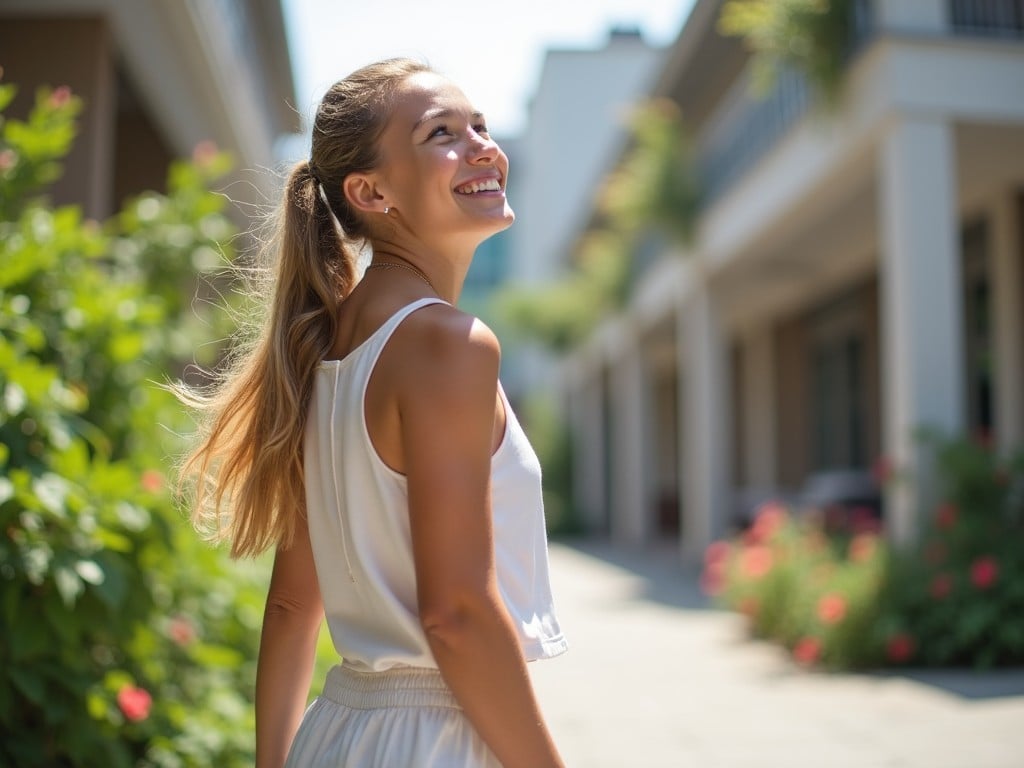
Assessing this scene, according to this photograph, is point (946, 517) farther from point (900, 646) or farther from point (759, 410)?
point (759, 410)

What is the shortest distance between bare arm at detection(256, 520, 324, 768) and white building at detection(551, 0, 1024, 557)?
23.1 feet

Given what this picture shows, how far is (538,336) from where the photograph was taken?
83.3 feet

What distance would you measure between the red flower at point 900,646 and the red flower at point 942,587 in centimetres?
32

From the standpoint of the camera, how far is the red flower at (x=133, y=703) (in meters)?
3.33

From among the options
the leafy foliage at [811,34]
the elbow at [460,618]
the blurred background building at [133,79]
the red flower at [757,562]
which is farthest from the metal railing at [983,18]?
the elbow at [460,618]

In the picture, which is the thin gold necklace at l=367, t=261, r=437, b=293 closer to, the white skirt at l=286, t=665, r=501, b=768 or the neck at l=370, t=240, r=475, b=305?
the neck at l=370, t=240, r=475, b=305

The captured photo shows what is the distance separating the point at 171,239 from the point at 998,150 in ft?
24.9

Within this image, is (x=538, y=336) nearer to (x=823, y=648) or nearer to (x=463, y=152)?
(x=823, y=648)

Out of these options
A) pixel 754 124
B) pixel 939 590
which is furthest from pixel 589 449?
pixel 939 590

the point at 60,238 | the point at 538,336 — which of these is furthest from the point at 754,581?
the point at 538,336

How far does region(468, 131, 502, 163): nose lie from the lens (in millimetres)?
1530

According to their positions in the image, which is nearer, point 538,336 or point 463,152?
point 463,152

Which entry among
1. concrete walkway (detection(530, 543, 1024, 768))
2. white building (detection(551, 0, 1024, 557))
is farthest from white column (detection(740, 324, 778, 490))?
concrete walkway (detection(530, 543, 1024, 768))

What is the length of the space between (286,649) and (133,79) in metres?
8.07
